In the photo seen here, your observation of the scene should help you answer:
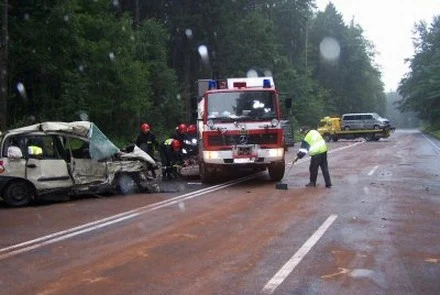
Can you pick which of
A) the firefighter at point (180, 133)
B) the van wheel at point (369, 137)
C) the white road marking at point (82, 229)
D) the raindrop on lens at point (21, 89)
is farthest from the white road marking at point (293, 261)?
the van wheel at point (369, 137)

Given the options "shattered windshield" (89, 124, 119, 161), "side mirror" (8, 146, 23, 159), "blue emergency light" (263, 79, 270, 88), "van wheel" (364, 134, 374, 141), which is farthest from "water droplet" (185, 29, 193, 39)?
"side mirror" (8, 146, 23, 159)

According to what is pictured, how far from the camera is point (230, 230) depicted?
8.72m

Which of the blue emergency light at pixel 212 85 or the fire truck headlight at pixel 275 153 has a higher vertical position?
the blue emergency light at pixel 212 85

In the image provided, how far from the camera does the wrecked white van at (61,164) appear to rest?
1182 cm

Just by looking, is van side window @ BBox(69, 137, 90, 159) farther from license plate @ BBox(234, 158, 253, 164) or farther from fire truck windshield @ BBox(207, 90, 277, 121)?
license plate @ BBox(234, 158, 253, 164)

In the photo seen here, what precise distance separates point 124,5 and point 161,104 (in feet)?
35.4

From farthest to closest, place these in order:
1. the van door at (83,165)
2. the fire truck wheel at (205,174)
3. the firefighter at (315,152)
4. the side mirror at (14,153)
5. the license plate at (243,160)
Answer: the fire truck wheel at (205,174), the license plate at (243,160), the firefighter at (315,152), the van door at (83,165), the side mirror at (14,153)

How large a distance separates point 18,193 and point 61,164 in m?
1.09

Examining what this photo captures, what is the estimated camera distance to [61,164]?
12.3m

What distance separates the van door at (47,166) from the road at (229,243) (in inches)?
18.9

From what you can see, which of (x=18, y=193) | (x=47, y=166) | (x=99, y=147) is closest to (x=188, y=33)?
(x=99, y=147)

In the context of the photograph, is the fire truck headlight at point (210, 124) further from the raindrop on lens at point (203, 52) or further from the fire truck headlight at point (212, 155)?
the raindrop on lens at point (203, 52)

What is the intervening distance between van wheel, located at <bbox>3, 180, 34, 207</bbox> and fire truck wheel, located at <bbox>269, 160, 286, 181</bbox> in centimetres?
649

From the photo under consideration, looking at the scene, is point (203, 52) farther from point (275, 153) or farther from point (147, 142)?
point (275, 153)
